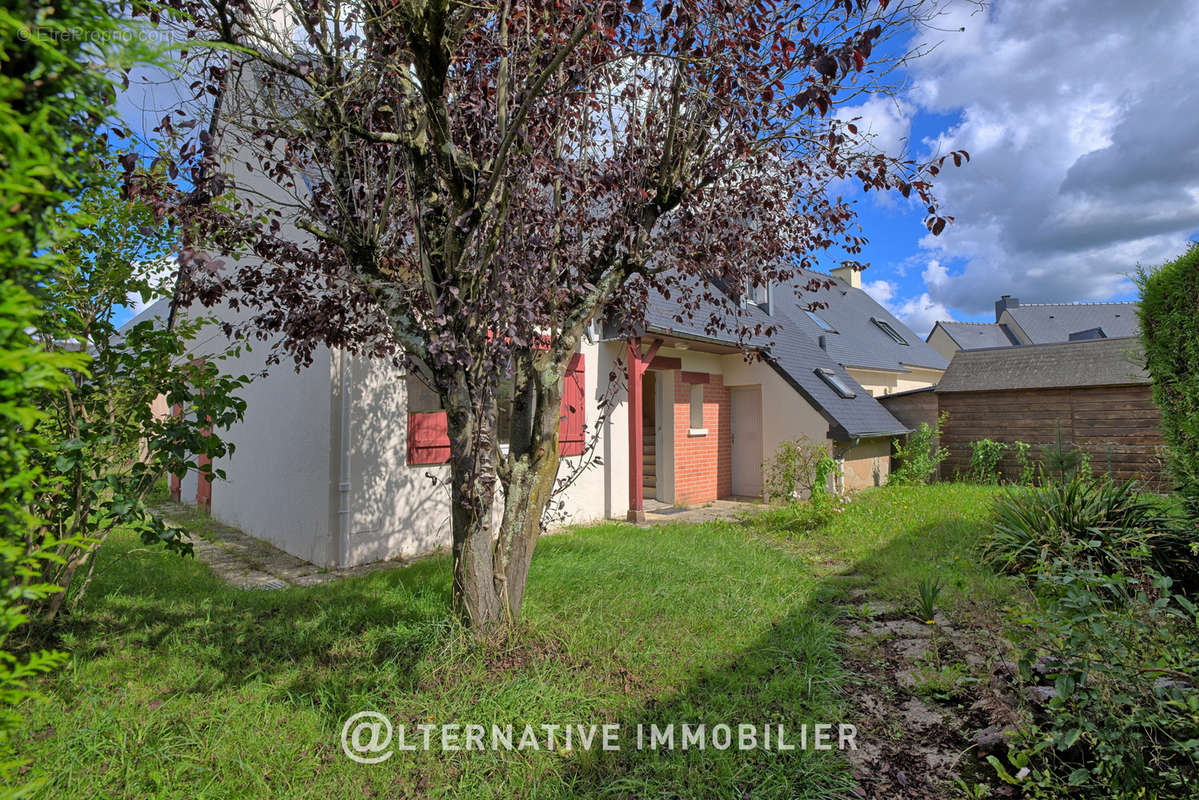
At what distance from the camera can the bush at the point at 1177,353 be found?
4.55m

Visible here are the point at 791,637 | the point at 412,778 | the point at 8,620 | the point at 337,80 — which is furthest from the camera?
the point at 791,637

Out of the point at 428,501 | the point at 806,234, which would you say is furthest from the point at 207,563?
the point at 806,234

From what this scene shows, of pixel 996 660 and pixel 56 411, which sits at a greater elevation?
pixel 56 411

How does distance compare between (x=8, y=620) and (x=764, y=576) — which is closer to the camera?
(x=8, y=620)

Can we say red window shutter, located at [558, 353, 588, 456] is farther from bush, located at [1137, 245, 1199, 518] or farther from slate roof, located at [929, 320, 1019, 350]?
slate roof, located at [929, 320, 1019, 350]

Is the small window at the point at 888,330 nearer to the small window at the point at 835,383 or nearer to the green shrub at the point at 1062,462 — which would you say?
the small window at the point at 835,383

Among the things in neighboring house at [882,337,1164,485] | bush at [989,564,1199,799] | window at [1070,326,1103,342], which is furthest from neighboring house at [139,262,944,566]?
window at [1070,326,1103,342]

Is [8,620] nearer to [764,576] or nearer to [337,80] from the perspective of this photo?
[337,80]

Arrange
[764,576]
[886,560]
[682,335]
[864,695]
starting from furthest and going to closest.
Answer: [682,335], [886,560], [764,576], [864,695]

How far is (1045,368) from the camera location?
12.3 m

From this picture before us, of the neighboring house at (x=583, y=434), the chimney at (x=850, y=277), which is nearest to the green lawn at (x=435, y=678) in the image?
the neighboring house at (x=583, y=434)

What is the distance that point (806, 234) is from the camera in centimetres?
477

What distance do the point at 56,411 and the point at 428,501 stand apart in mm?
3742

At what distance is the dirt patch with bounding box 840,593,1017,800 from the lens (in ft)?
8.31
